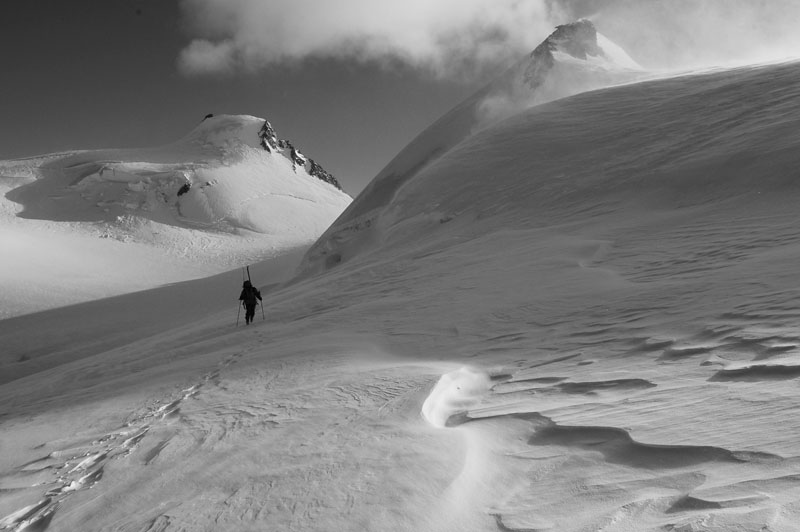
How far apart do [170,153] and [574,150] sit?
76.7 m

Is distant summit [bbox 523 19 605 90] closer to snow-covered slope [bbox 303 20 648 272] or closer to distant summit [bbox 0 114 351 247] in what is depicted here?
snow-covered slope [bbox 303 20 648 272]

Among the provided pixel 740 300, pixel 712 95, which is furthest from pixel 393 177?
pixel 740 300

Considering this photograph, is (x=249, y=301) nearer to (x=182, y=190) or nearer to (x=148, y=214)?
(x=148, y=214)

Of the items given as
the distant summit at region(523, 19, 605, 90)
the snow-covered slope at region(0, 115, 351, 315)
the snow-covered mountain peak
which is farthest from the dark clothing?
the snow-covered mountain peak

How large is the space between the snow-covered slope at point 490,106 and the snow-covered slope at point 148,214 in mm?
17978

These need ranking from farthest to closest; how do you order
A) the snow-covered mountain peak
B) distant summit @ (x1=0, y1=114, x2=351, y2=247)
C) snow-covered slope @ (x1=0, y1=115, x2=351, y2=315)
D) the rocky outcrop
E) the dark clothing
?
the rocky outcrop, distant summit @ (x1=0, y1=114, x2=351, y2=247), snow-covered slope @ (x1=0, y1=115, x2=351, y2=315), the snow-covered mountain peak, the dark clothing

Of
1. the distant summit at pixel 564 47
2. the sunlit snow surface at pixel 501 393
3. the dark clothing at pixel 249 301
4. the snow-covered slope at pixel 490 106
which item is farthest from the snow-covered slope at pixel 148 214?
the distant summit at pixel 564 47

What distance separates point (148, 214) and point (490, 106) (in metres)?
40.2

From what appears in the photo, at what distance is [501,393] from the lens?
4.67m

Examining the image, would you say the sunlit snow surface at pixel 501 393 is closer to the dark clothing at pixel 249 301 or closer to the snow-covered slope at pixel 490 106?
the dark clothing at pixel 249 301

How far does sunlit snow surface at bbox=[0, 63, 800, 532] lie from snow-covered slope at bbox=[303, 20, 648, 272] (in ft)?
29.3

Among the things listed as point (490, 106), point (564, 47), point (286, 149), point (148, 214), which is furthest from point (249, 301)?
point (286, 149)

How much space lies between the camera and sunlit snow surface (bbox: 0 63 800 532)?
9.36ft

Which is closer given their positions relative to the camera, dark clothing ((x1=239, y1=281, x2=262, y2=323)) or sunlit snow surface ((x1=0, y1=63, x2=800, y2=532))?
sunlit snow surface ((x1=0, y1=63, x2=800, y2=532))
